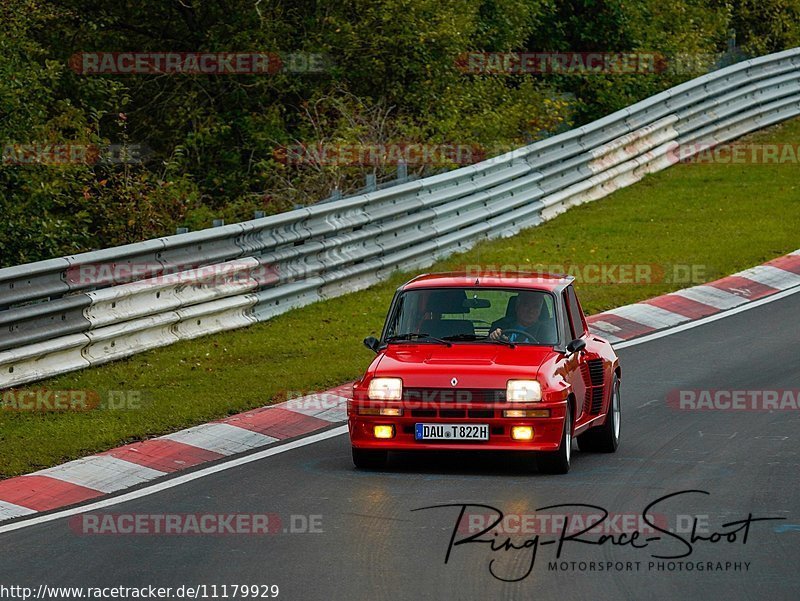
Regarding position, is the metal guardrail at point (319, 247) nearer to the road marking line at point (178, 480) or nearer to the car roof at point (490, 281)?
the road marking line at point (178, 480)

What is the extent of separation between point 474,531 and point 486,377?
1.94 m

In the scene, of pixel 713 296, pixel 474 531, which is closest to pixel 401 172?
pixel 713 296

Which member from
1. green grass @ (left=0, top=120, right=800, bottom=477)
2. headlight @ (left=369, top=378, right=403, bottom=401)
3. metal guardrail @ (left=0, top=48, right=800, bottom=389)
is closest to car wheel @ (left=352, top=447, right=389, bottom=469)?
headlight @ (left=369, top=378, right=403, bottom=401)

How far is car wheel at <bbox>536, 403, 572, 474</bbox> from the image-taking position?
11.0 metres

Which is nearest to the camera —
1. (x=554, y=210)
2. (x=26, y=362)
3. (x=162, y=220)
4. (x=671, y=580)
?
(x=671, y=580)

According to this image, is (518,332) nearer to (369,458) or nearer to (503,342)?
(503,342)

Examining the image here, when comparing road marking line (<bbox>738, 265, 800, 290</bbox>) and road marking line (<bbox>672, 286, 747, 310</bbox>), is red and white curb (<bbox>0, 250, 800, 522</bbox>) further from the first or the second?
road marking line (<bbox>738, 265, 800, 290</bbox>)

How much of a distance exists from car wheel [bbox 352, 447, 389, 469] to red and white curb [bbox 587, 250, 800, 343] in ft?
20.5

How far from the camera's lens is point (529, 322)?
11.8 meters

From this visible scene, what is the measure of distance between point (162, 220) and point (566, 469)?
10.5 metres

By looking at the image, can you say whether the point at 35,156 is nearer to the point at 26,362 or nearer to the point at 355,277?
the point at 355,277

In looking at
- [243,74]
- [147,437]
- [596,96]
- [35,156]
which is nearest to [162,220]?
[35,156]

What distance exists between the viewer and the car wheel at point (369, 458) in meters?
11.2

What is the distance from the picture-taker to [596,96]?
97.2ft
